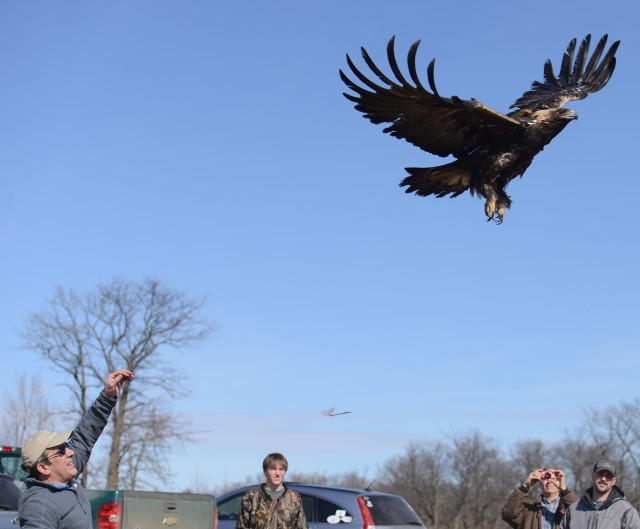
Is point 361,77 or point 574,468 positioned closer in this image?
point 361,77

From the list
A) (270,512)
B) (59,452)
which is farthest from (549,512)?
(59,452)

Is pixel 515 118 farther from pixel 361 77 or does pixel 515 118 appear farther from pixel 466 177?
pixel 361 77

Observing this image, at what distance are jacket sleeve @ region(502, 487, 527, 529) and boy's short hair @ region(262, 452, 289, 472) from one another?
65.7 inches

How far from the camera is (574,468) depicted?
219 ft

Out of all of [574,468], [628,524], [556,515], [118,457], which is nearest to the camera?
[628,524]

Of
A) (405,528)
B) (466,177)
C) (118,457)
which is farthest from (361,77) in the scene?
(118,457)

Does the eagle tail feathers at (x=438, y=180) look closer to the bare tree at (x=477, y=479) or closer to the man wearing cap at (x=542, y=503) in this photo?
the man wearing cap at (x=542, y=503)

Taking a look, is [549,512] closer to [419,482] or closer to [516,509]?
[516,509]

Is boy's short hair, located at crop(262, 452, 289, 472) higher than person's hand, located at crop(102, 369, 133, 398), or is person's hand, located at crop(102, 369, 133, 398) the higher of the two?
person's hand, located at crop(102, 369, 133, 398)

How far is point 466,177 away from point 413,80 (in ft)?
→ 2.94

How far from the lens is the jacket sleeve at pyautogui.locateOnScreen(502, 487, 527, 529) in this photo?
6961 millimetres

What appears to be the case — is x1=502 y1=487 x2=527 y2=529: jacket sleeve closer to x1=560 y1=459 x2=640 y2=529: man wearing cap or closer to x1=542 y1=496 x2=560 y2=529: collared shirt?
x1=542 y1=496 x2=560 y2=529: collared shirt

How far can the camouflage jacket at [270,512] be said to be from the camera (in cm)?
705

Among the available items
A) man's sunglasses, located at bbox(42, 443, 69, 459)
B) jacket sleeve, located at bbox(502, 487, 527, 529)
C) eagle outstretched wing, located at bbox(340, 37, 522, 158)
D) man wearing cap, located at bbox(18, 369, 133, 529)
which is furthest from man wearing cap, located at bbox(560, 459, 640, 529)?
man's sunglasses, located at bbox(42, 443, 69, 459)
